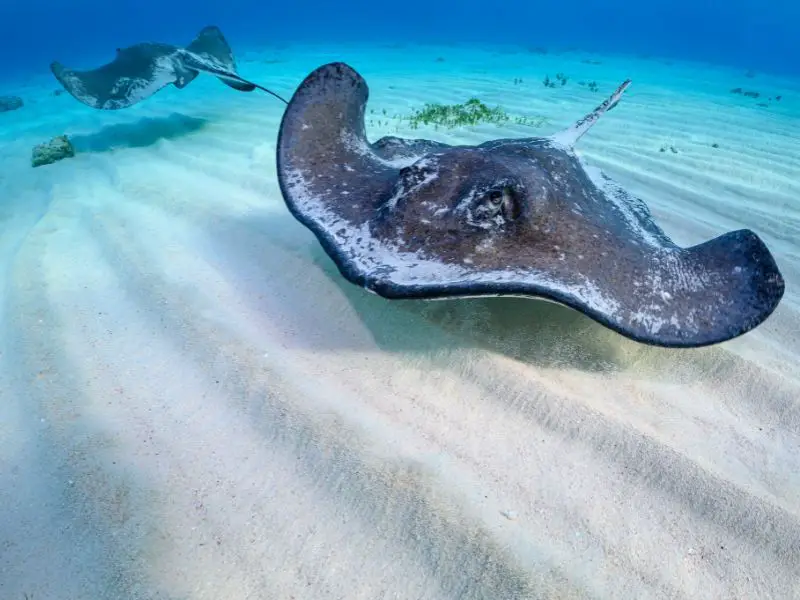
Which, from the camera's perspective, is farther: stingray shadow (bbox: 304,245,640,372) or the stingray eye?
stingray shadow (bbox: 304,245,640,372)

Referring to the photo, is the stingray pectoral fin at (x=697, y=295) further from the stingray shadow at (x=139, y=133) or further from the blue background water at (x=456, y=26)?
the blue background water at (x=456, y=26)

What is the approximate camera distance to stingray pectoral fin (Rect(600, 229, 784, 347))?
1.99 meters

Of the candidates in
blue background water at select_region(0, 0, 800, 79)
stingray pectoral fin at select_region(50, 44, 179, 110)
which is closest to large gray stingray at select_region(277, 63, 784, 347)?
stingray pectoral fin at select_region(50, 44, 179, 110)

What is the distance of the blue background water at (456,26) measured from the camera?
3216 cm

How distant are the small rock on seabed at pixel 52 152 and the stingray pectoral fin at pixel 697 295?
7.65 meters

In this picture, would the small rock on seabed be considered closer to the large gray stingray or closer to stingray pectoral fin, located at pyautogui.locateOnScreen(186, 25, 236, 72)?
stingray pectoral fin, located at pyautogui.locateOnScreen(186, 25, 236, 72)

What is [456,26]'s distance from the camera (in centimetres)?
4322

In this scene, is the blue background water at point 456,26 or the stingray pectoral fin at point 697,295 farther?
the blue background water at point 456,26

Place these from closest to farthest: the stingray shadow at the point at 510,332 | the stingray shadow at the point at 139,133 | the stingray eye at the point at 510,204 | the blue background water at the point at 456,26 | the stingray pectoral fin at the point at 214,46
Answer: the stingray eye at the point at 510,204
the stingray shadow at the point at 510,332
the stingray shadow at the point at 139,133
the stingray pectoral fin at the point at 214,46
the blue background water at the point at 456,26

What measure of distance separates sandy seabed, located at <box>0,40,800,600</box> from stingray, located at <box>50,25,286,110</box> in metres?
3.53

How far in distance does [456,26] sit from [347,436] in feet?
160

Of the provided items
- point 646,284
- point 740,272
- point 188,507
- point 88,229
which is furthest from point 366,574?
point 88,229

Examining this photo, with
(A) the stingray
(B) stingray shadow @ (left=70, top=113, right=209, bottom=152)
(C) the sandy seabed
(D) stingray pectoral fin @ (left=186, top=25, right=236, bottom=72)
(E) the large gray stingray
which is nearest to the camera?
(C) the sandy seabed

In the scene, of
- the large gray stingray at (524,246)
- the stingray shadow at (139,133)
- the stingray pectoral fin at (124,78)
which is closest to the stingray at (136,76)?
the stingray pectoral fin at (124,78)
